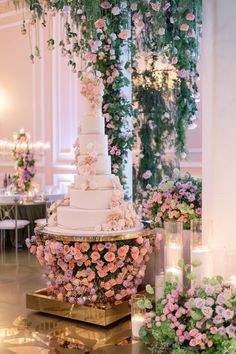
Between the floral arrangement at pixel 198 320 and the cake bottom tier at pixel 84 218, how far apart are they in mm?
1502

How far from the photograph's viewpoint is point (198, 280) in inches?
142

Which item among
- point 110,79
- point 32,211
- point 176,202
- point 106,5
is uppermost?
point 106,5

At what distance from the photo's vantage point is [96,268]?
186 inches

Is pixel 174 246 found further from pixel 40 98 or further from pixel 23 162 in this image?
pixel 40 98

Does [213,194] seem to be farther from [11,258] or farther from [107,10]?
[11,258]

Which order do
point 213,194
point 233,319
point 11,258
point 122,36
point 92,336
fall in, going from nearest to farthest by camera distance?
1. point 233,319
2. point 213,194
3. point 92,336
4. point 122,36
5. point 11,258

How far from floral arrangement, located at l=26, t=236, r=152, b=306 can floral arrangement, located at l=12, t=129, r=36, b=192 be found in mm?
3916

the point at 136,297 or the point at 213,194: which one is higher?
A: the point at 213,194

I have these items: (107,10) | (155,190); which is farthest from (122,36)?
(155,190)

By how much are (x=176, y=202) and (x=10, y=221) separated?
3.79 metres

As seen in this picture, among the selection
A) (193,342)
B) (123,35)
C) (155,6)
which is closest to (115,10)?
(123,35)

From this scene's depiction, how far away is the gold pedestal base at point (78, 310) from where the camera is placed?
4.63m

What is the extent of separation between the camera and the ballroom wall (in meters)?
10.2

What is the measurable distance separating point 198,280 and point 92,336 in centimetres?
124
